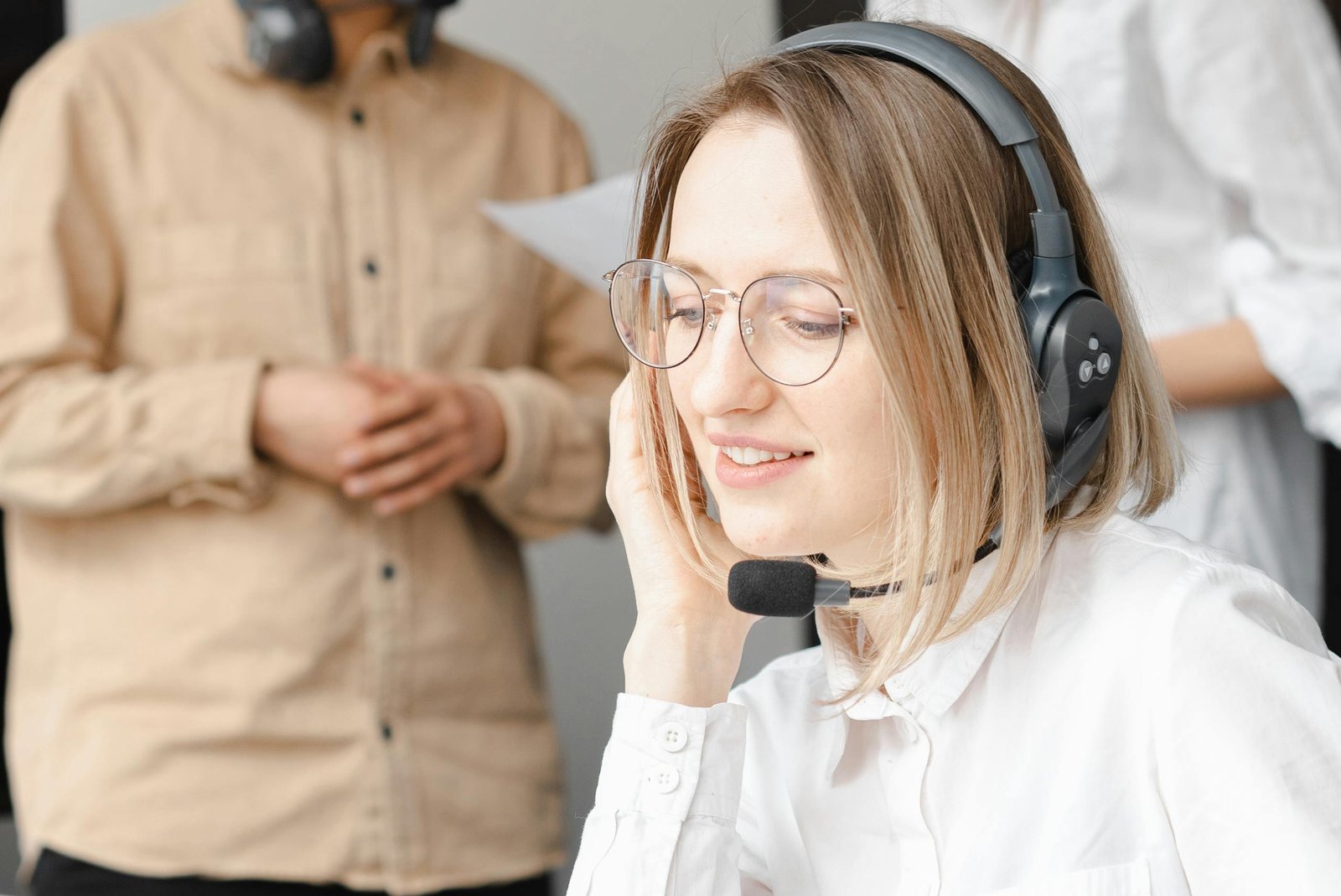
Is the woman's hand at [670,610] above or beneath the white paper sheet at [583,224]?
beneath

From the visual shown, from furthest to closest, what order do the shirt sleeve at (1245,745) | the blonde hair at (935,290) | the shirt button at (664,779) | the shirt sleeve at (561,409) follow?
the shirt sleeve at (561,409)
the shirt button at (664,779)
the blonde hair at (935,290)
the shirt sleeve at (1245,745)

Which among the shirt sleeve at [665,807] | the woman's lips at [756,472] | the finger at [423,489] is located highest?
the woman's lips at [756,472]

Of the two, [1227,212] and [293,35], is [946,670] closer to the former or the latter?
[1227,212]

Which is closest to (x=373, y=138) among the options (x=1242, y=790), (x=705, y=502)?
(x=705, y=502)

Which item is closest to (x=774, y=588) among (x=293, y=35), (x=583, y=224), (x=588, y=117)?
(x=583, y=224)

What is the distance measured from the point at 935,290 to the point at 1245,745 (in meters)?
0.31

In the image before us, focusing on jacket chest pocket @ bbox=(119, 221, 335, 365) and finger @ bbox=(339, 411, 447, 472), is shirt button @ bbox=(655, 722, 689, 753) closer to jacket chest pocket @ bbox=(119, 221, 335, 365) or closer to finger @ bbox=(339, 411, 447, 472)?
finger @ bbox=(339, 411, 447, 472)

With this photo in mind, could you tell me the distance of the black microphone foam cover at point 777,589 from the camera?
898 millimetres

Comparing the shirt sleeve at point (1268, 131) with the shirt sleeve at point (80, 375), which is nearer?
the shirt sleeve at point (1268, 131)

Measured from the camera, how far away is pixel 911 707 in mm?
956

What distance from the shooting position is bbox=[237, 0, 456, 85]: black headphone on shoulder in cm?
167

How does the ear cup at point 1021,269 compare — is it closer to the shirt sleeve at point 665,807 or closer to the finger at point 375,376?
the shirt sleeve at point 665,807

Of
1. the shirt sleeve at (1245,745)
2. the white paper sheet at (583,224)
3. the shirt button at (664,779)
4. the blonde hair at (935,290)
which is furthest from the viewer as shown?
the white paper sheet at (583,224)

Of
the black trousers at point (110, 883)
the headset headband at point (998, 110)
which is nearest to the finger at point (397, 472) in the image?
the black trousers at point (110, 883)
